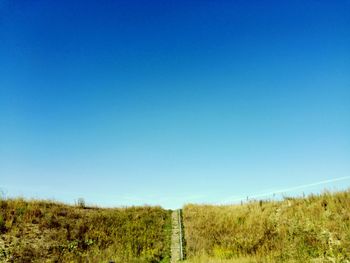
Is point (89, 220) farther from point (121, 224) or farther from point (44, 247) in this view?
point (44, 247)

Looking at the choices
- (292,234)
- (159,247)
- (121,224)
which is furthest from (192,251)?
(121,224)

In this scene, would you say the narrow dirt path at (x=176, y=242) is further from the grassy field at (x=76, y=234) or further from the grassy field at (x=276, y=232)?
the grassy field at (x=276, y=232)

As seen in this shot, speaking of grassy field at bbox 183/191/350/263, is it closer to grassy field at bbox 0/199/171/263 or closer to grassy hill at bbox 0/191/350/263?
grassy hill at bbox 0/191/350/263

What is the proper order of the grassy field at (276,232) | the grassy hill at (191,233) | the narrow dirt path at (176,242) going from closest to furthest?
1. the grassy field at (276,232)
2. the grassy hill at (191,233)
3. the narrow dirt path at (176,242)

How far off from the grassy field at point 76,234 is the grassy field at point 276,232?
2.37 m

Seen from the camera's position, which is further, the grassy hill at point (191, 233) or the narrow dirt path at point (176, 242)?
the narrow dirt path at point (176, 242)

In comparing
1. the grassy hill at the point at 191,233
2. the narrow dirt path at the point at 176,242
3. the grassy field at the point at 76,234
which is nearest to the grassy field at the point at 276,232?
the grassy hill at the point at 191,233

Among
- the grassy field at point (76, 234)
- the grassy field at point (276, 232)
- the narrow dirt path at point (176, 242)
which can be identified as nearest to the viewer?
the grassy field at point (276, 232)

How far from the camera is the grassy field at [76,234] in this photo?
1847cm

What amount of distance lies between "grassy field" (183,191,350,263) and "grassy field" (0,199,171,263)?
2.37 meters

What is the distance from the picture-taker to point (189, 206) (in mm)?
33500

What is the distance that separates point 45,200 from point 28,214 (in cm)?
497

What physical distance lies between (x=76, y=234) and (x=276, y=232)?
1214cm

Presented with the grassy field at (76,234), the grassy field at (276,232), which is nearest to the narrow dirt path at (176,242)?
the grassy field at (76,234)
